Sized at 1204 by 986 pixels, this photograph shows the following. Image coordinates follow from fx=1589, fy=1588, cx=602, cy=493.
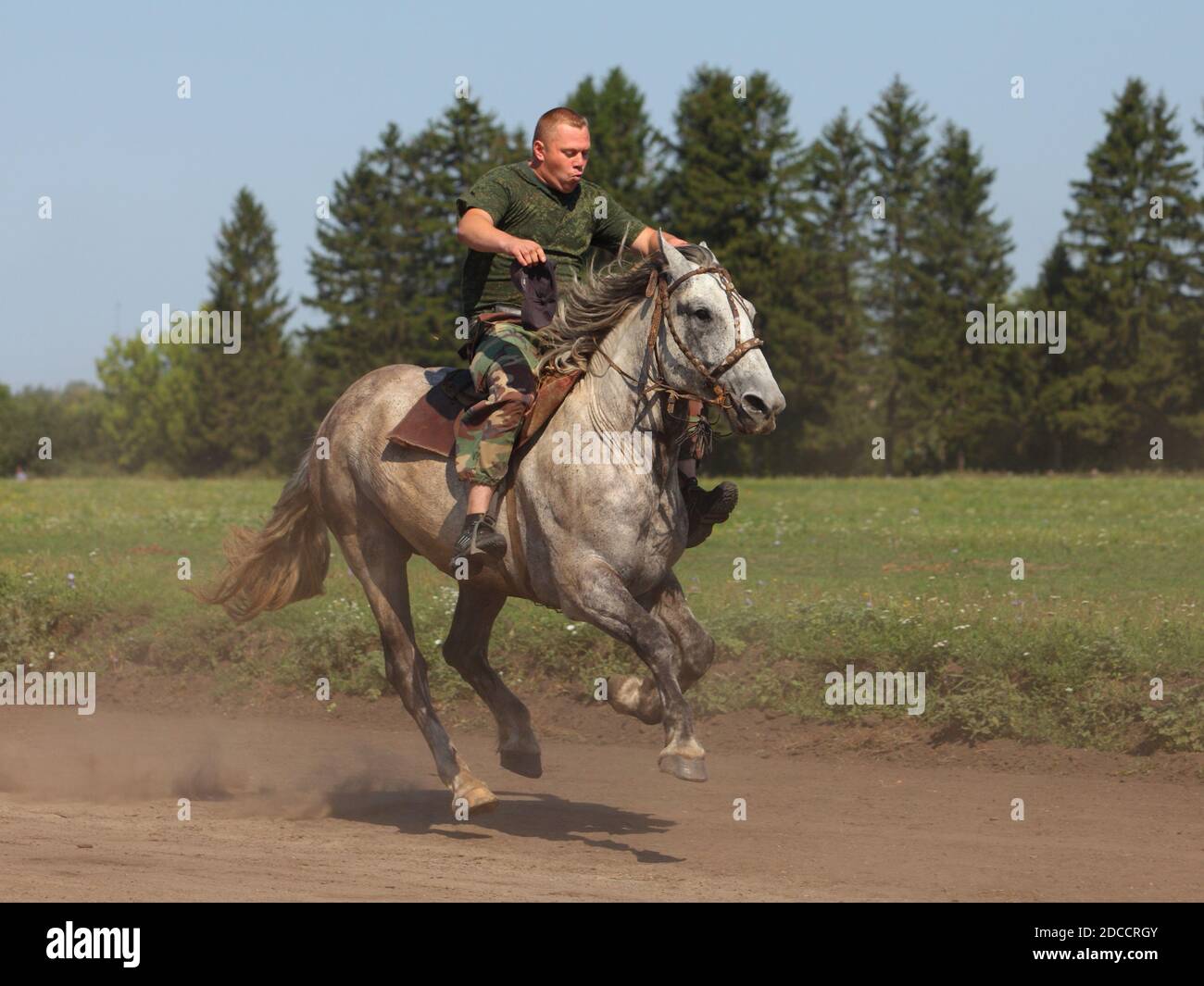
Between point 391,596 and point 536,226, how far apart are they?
9.22 ft

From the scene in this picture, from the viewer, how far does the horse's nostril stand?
7875mm

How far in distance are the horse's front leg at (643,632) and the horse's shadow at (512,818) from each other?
93 cm

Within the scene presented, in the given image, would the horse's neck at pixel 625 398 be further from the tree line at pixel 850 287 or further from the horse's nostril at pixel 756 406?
the tree line at pixel 850 287

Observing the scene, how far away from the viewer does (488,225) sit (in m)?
9.05

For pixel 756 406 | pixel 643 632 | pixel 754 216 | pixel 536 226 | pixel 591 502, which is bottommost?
pixel 643 632

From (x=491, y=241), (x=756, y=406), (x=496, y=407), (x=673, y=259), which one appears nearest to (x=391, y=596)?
(x=496, y=407)

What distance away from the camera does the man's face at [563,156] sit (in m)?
9.42

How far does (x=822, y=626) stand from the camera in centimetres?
A: 1350

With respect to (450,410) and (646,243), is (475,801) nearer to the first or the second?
(450,410)

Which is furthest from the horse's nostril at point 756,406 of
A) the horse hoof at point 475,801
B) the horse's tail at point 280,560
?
the horse's tail at point 280,560

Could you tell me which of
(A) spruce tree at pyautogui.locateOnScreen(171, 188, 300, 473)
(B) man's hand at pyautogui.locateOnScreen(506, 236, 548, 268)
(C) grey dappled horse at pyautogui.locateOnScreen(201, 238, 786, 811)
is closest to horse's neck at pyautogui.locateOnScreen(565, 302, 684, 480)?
(C) grey dappled horse at pyautogui.locateOnScreen(201, 238, 786, 811)

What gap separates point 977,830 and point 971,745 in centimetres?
231
